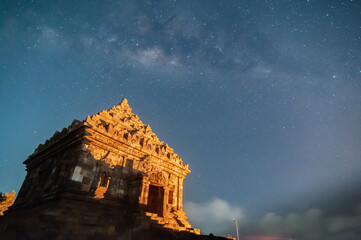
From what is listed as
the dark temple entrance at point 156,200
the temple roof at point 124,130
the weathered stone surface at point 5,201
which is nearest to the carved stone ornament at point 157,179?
the dark temple entrance at point 156,200

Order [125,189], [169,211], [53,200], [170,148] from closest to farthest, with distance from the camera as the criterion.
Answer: [53,200], [125,189], [169,211], [170,148]

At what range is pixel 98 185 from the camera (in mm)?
14266

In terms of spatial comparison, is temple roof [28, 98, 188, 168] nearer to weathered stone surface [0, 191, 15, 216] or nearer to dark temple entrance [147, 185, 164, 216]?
dark temple entrance [147, 185, 164, 216]

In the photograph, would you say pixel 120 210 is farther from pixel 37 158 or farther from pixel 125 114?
pixel 37 158

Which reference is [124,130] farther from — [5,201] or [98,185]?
[5,201]

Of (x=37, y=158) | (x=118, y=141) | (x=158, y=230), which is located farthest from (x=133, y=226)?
(x=37, y=158)

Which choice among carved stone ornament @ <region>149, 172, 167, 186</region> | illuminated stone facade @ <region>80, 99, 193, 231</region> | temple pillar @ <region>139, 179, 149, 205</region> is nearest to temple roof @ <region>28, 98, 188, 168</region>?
illuminated stone facade @ <region>80, 99, 193, 231</region>

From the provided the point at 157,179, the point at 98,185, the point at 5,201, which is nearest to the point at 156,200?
the point at 157,179

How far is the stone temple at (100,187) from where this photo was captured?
11.6m

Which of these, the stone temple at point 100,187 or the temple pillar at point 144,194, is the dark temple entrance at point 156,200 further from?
the temple pillar at point 144,194

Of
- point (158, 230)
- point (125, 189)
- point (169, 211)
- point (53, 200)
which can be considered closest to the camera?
point (158, 230)

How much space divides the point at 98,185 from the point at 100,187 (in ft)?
0.69

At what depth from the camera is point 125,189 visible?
15508 mm

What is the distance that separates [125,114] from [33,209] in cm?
1063
